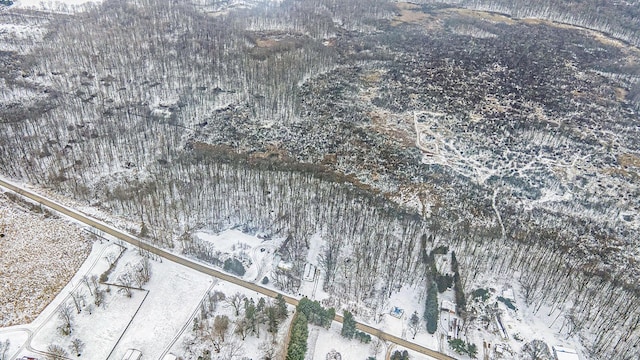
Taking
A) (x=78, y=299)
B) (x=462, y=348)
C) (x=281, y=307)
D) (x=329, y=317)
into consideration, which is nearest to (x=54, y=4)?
(x=78, y=299)

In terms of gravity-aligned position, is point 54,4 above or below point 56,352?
above

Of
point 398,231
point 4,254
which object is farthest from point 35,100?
point 398,231

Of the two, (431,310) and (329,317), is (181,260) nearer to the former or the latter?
(329,317)

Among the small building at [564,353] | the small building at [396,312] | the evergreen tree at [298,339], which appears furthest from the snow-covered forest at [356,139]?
the evergreen tree at [298,339]

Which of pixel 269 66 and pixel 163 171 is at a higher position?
pixel 269 66

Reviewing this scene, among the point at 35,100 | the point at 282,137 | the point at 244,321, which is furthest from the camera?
the point at 35,100

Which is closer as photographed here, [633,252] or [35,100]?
[633,252]

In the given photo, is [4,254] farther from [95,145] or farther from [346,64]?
[346,64]
